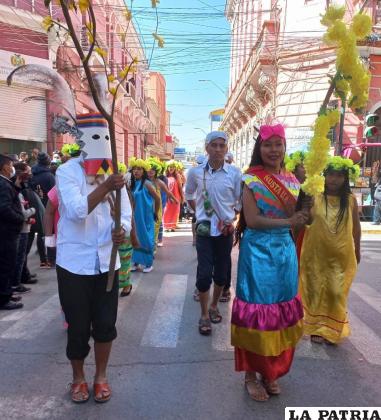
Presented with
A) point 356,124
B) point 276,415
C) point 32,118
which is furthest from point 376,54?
point 276,415

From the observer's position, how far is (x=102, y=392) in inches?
109

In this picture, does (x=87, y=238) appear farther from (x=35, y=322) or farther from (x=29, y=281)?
(x=29, y=281)

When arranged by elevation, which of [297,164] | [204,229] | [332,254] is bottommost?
[332,254]

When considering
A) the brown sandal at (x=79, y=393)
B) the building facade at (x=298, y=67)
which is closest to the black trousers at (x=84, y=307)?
the brown sandal at (x=79, y=393)

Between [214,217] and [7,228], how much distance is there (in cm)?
235

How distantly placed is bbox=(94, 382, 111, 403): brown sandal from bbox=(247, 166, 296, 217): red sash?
1758 millimetres

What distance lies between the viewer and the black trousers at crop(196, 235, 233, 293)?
396 cm

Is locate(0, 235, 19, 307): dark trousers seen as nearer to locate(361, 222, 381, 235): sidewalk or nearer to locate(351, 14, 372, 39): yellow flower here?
locate(351, 14, 372, 39): yellow flower

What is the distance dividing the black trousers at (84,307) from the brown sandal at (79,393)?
22cm

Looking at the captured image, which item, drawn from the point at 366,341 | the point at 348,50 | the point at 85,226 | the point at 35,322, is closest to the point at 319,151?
the point at 348,50

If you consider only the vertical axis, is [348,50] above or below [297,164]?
above

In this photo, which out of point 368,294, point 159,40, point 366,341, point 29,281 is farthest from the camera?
point 29,281

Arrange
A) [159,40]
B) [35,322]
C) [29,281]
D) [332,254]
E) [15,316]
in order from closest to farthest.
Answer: [159,40] → [332,254] → [35,322] → [15,316] → [29,281]

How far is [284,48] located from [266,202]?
1584 centimetres
